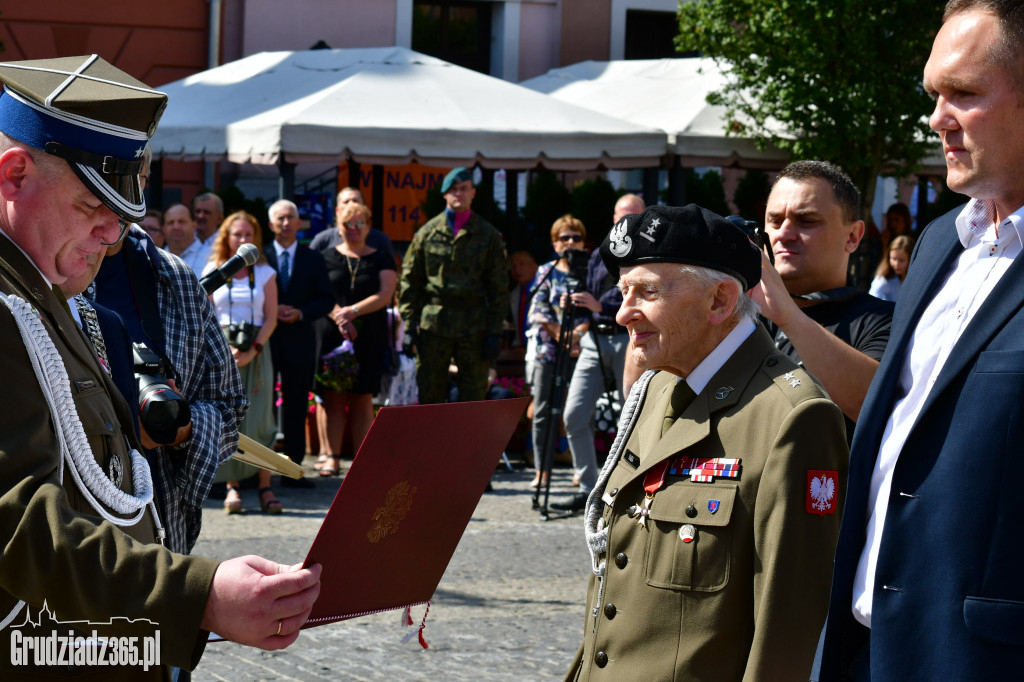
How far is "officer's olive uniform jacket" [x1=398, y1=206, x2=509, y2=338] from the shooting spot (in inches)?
380

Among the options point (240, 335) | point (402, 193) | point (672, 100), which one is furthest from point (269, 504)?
point (402, 193)

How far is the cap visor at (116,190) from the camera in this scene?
2340 millimetres

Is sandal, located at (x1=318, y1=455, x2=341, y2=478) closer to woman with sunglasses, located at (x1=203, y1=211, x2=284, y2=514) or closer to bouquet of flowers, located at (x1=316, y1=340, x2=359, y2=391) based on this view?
bouquet of flowers, located at (x1=316, y1=340, x2=359, y2=391)

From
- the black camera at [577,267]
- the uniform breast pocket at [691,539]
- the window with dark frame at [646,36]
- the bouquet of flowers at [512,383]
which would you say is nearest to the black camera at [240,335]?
the black camera at [577,267]

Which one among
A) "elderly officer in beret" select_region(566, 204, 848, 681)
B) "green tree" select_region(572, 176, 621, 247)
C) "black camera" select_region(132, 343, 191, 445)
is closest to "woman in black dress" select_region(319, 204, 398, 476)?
"green tree" select_region(572, 176, 621, 247)

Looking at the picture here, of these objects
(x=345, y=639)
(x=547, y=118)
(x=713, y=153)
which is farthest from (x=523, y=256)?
(x=345, y=639)

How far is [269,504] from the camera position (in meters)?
8.59

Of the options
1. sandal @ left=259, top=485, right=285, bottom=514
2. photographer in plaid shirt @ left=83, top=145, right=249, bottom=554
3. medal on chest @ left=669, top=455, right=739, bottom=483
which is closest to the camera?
medal on chest @ left=669, top=455, right=739, bottom=483

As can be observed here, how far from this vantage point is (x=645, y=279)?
2.88 metres

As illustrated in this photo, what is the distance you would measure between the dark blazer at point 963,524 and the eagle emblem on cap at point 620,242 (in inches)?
34.7

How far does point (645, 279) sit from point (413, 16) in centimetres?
1783

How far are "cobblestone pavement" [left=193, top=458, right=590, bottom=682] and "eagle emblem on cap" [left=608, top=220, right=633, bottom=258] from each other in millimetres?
1512

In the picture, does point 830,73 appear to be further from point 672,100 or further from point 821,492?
point 821,492

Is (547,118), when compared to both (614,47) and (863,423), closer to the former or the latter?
(614,47)
